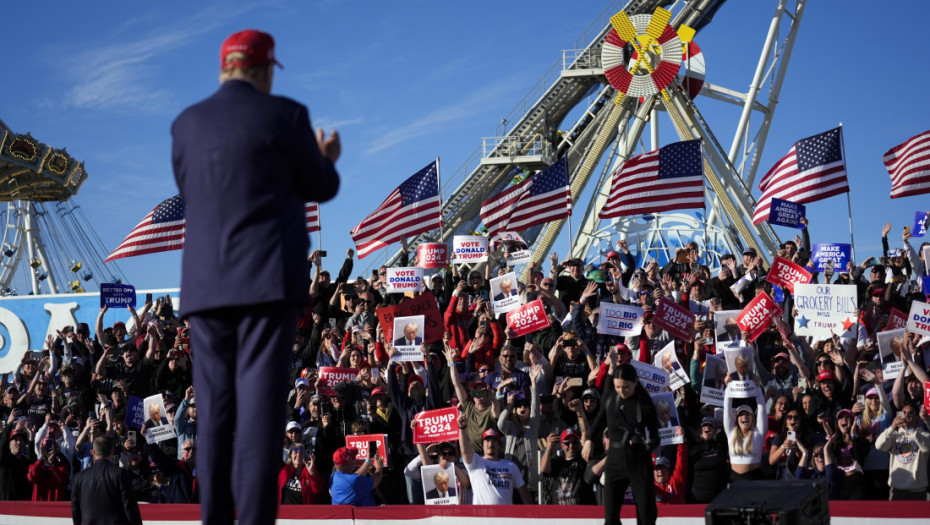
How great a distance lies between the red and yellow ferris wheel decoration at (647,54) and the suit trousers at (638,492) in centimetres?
2138

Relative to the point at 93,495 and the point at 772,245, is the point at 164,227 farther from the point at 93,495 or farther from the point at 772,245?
the point at 772,245

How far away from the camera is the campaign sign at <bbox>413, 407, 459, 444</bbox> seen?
39.8 ft

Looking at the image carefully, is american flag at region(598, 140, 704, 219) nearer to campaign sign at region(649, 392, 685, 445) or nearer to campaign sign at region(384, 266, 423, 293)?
campaign sign at region(384, 266, 423, 293)

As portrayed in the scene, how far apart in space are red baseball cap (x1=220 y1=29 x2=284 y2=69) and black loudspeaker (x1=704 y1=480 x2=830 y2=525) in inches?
139

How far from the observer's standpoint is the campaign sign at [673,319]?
13586 millimetres

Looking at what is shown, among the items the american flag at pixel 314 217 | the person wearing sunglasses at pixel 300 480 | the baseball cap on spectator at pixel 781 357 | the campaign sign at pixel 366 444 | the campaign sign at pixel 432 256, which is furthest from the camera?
the american flag at pixel 314 217

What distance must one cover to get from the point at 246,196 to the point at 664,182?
1655 centimetres

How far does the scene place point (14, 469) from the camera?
1355 cm

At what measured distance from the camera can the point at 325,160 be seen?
387 cm

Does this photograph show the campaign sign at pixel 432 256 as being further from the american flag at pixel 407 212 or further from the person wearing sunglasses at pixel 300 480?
the person wearing sunglasses at pixel 300 480

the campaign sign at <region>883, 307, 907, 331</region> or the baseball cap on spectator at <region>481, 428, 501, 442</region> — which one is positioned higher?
the campaign sign at <region>883, 307, 907, 331</region>

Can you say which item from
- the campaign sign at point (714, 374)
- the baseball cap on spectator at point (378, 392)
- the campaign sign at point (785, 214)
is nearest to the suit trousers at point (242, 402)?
the campaign sign at point (714, 374)

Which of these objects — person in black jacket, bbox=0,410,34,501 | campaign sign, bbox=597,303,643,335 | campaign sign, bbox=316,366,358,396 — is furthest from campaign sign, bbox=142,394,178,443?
campaign sign, bbox=597,303,643,335

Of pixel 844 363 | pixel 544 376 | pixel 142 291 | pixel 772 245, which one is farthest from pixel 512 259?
pixel 772 245
